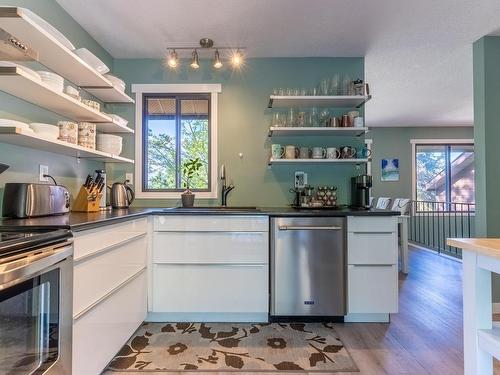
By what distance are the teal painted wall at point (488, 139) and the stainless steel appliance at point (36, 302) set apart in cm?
327

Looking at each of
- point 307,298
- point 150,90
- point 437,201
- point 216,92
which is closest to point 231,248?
point 307,298

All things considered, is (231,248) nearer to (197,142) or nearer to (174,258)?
(174,258)

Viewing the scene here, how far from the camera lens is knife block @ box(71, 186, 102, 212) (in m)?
2.31

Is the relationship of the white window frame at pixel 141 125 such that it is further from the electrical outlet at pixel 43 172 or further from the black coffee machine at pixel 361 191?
the black coffee machine at pixel 361 191

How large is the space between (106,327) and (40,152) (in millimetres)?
Answer: 1251

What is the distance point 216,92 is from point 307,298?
7.23ft

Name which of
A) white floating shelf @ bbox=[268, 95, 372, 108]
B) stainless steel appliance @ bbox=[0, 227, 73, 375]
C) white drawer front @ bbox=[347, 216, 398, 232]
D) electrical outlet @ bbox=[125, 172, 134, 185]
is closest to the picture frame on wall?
white floating shelf @ bbox=[268, 95, 372, 108]

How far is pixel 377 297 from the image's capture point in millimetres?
2406

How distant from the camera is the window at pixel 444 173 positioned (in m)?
6.79

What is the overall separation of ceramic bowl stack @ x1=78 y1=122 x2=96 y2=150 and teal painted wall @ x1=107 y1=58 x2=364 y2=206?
95cm

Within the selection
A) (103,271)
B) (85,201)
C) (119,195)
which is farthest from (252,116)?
(103,271)

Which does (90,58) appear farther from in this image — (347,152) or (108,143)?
(347,152)

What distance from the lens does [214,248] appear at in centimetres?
240

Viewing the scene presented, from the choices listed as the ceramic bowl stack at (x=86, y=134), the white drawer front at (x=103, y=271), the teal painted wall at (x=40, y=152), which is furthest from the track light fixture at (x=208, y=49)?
the white drawer front at (x=103, y=271)
